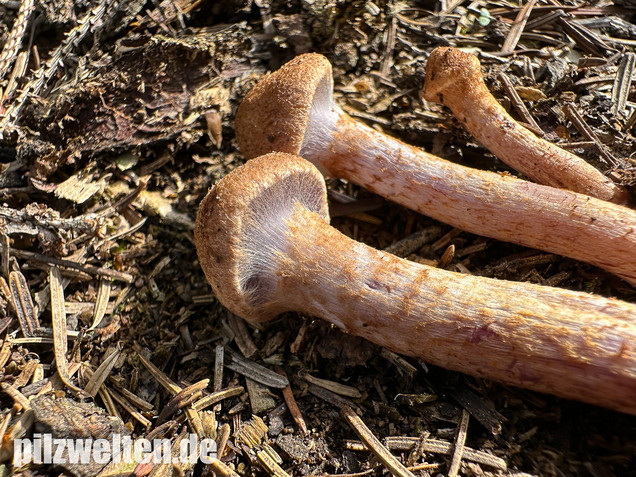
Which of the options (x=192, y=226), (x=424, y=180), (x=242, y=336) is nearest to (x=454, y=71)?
(x=424, y=180)

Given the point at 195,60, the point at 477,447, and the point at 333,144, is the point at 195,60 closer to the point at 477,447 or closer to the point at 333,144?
the point at 333,144

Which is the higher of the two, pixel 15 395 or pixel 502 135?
pixel 502 135

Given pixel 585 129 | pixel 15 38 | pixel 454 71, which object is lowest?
pixel 585 129

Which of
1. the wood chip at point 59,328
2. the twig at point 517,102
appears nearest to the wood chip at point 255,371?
the wood chip at point 59,328

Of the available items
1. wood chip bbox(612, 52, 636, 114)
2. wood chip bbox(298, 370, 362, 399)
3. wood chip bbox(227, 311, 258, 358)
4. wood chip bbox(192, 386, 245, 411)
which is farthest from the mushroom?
wood chip bbox(192, 386, 245, 411)

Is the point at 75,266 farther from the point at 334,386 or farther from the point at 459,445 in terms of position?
the point at 459,445

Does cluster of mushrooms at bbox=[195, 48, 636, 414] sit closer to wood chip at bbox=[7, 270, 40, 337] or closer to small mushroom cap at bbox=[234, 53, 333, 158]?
small mushroom cap at bbox=[234, 53, 333, 158]
